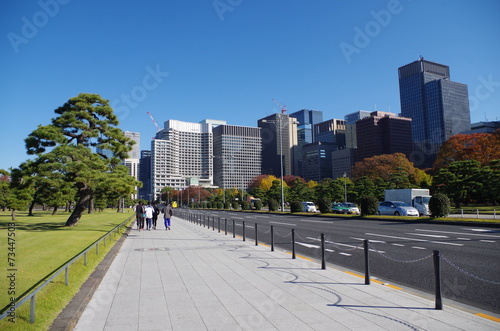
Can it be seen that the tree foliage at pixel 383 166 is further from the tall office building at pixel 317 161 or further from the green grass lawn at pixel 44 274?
the tall office building at pixel 317 161

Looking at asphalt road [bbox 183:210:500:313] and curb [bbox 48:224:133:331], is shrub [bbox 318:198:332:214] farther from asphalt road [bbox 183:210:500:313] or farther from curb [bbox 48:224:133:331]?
curb [bbox 48:224:133:331]

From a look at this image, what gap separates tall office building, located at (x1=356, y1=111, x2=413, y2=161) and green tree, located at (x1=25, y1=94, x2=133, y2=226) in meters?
149

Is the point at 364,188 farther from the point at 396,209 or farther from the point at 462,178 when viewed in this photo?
the point at 396,209

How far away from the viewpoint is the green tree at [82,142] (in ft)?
66.7

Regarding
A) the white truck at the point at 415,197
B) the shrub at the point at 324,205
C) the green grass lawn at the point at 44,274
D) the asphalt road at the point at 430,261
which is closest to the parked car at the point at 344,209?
the shrub at the point at 324,205

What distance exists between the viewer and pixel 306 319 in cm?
498

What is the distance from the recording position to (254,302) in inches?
231

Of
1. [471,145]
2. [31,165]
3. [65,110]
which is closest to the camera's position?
[31,165]

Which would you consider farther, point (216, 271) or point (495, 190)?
point (495, 190)

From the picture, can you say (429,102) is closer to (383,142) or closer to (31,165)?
(383,142)

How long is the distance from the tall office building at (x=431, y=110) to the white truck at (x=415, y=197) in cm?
12641

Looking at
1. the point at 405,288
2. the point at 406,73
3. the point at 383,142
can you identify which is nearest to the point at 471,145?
the point at 405,288

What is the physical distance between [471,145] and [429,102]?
120279 millimetres

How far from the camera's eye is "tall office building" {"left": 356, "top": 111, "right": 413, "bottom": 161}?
6270 inches
